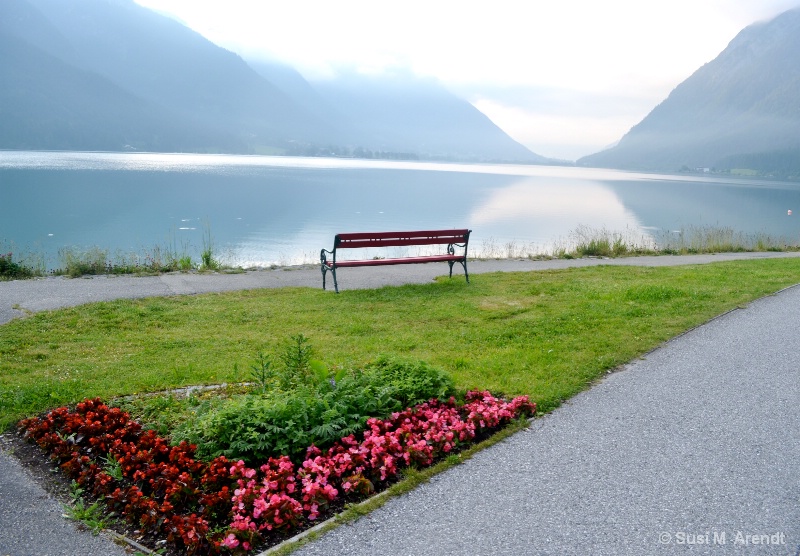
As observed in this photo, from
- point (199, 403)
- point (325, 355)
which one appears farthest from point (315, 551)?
point (325, 355)

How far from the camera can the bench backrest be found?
36.2 ft

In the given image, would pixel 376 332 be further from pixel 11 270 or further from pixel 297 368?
pixel 11 270

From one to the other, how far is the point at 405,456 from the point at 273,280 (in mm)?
8265

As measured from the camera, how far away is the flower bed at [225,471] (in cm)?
376

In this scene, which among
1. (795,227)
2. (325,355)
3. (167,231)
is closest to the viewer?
(325,355)

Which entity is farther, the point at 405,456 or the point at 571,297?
the point at 571,297

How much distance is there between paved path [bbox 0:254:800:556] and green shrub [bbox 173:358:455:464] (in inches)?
33.8

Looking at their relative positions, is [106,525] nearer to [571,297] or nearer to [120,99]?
[571,297]

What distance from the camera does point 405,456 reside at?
4.50m

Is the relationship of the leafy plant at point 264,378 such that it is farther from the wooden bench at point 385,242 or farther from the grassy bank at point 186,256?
the grassy bank at point 186,256

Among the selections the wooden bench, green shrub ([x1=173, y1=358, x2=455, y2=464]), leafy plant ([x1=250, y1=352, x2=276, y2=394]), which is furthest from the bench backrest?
green shrub ([x1=173, y1=358, x2=455, y2=464])

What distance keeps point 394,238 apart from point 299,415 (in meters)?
7.01

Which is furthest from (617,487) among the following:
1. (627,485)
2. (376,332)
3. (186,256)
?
(186,256)

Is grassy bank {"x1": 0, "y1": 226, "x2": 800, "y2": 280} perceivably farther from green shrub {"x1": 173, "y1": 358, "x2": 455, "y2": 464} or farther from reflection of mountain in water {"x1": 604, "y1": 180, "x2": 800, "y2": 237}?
reflection of mountain in water {"x1": 604, "y1": 180, "x2": 800, "y2": 237}
